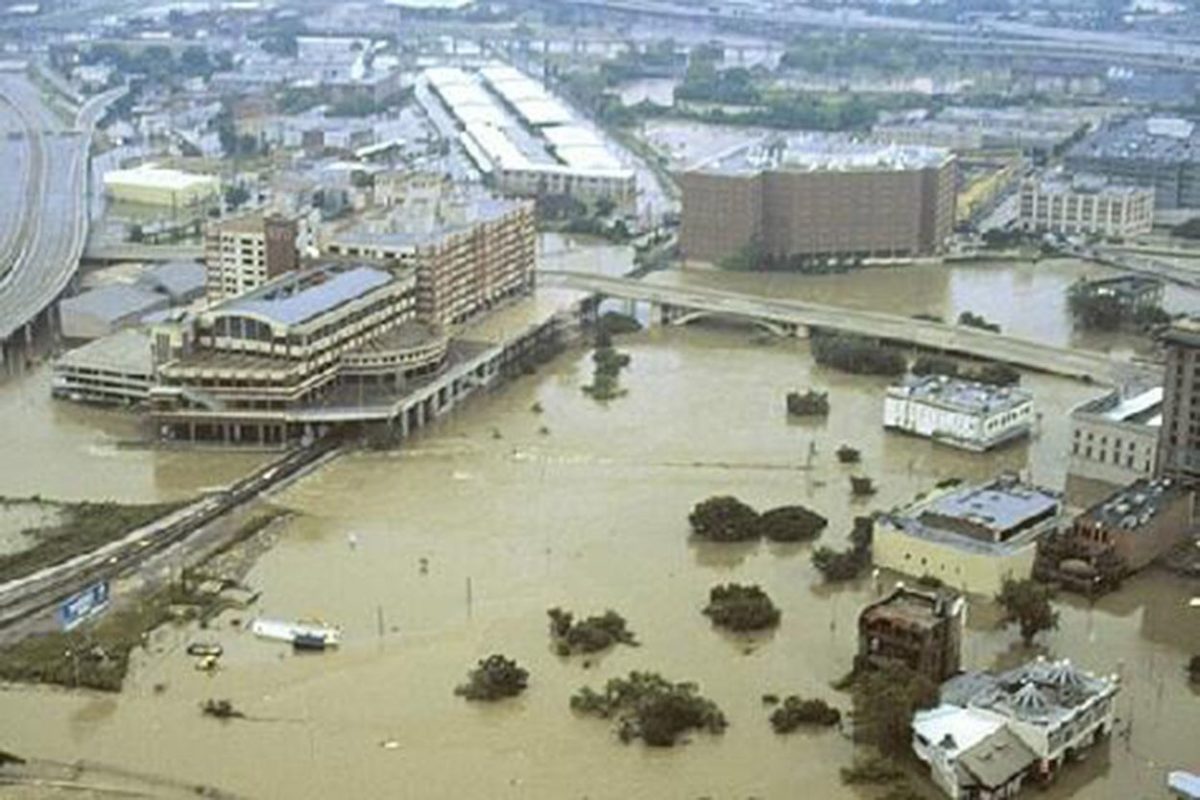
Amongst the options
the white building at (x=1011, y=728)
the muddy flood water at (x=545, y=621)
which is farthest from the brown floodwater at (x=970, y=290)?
the white building at (x=1011, y=728)

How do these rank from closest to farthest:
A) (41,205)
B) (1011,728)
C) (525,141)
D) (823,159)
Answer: (1011,728)
(823,159)
(41,205)
(525,141)

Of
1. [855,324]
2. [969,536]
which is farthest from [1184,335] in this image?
[855,324]

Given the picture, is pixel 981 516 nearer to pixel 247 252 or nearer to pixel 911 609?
pixel 911 609

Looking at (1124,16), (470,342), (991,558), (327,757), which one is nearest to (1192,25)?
(1124,16)

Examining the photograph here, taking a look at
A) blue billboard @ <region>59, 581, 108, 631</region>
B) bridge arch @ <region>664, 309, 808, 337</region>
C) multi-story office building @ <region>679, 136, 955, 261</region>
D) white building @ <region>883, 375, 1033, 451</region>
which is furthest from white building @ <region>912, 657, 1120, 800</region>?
multi-story office building @ <region>679, 136, 955, 261</region>

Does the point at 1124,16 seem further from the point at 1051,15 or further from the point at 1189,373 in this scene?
the point at 1189,373
